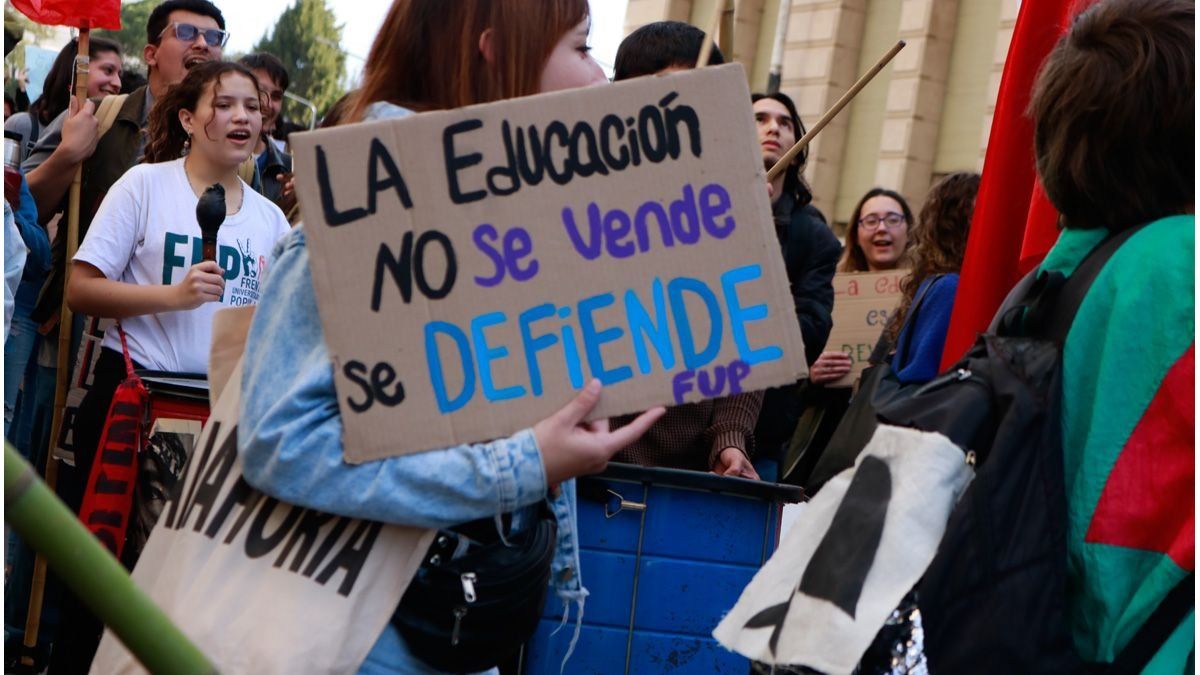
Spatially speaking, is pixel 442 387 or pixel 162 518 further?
pixel 162 518

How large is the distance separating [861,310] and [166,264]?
114 inches

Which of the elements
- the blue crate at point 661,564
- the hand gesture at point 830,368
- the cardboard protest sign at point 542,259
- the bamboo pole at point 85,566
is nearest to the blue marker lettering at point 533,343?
the cardboard protest sign at point 542,259

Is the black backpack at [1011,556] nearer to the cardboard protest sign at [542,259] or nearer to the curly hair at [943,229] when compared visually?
the cardboard protest sign at [542,259]

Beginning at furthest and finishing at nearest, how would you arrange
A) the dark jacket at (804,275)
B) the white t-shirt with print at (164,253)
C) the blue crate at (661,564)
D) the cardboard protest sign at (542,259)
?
the dark jacket at (804,275), the white t-shirt with print at (164,253), the blue crate at (661,564), the cardboard protest sign at (542,259)

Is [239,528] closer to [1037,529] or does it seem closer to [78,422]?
[1037,529]

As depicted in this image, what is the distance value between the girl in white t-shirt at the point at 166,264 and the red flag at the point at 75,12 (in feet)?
3.16

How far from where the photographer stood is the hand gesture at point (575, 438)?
220cm

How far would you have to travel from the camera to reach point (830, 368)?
6.41m

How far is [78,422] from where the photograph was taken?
4.80 m

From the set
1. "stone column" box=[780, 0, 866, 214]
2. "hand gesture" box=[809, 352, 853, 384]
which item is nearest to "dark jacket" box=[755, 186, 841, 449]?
"hand gesture" box=[809, 352, 853, 384]

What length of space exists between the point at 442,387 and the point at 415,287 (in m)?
0.13

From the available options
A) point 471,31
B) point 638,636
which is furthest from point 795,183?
point 471,31

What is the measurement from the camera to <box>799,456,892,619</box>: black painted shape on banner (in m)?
2.11

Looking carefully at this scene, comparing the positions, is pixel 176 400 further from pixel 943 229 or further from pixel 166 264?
pixel 943 229
